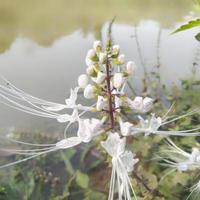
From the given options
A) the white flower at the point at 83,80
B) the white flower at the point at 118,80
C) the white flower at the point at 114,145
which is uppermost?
the white flower at the point at 83,80

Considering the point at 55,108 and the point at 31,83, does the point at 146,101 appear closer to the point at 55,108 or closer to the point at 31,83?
the point at 55,108

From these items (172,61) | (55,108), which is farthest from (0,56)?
(55,108)

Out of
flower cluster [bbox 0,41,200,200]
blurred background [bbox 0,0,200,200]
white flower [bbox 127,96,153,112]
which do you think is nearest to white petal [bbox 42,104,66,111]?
flower cluster [bbox 0,41,200,200]

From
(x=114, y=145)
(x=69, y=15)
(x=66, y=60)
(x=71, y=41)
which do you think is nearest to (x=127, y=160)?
(x=114, y=145)

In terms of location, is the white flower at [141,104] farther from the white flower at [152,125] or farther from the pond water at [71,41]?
the pond water at [71,41]

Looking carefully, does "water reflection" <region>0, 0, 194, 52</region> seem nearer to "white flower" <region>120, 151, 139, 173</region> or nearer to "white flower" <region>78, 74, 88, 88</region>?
"white flower" <region>78, 74, 88, 88</region>

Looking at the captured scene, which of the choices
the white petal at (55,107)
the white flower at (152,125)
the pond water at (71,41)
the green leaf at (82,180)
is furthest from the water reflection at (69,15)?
the white flower at (152,125)

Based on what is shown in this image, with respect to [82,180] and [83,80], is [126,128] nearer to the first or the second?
[83,80]
